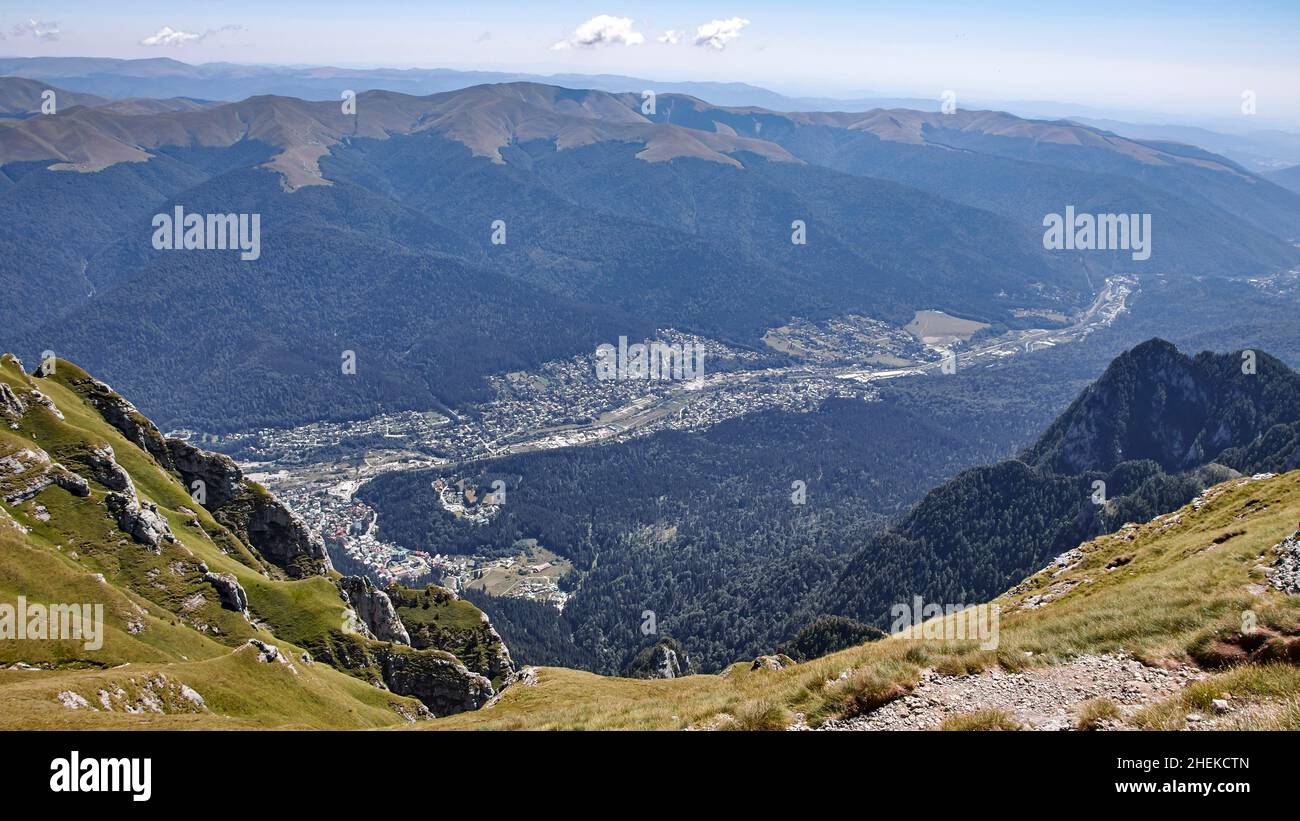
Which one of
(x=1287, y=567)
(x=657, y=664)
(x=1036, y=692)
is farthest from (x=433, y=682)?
(x=1287, y=567)

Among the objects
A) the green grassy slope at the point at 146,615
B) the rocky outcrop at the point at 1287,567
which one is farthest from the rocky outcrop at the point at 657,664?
the rocky outcrop at the point at 1287,567

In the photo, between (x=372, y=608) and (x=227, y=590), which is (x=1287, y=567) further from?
(x=372, y=608)

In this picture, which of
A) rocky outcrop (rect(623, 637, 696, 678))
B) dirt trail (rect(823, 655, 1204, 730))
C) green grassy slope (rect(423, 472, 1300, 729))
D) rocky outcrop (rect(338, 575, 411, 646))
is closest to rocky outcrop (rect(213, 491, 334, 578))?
rocky outcrop (rect(338, 575, 411, 646))

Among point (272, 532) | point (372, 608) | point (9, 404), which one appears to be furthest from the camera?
point (272, 532)

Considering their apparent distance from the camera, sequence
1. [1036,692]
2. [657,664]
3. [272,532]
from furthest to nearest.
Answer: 1. [657,664]
2. [272,532]
3. [1036,692]
